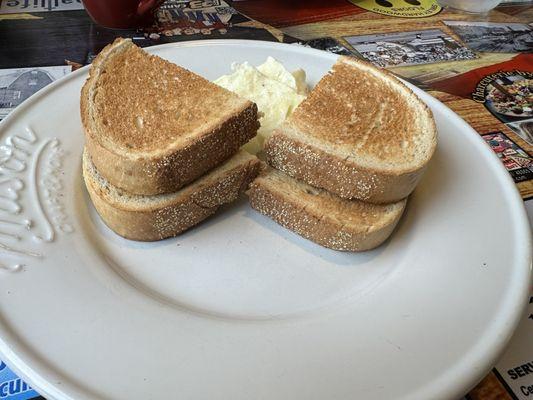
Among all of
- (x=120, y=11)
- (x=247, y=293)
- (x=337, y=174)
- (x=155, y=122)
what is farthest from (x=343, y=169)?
(x=120, y=11)

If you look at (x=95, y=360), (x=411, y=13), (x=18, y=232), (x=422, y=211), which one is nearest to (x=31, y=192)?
(x=18, y=232)

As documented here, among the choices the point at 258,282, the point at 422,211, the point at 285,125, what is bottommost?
the point at 258,282

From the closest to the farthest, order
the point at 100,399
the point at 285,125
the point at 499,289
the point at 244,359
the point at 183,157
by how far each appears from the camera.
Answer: the point at 100,399 < the point at 244,359 < the point at 499,289 < the point at 183,157 < the point at 285,125

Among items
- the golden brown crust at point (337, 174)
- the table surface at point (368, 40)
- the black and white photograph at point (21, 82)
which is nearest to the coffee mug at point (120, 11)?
the table surface at point (368, 40)

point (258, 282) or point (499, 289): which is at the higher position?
point (499, 289)

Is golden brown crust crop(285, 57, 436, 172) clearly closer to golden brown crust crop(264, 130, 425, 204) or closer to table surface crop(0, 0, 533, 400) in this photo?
golden brown crust crop(264, 130, 425, 204)

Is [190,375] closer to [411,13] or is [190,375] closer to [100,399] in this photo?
[100,399]

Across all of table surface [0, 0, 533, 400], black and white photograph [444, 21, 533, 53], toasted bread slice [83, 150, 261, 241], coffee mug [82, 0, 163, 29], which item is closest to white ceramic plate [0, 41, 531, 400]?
toasted bread slice [83, 150, 261, 241]
